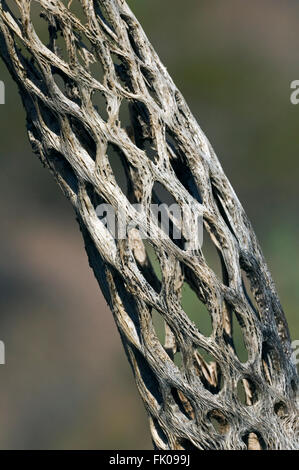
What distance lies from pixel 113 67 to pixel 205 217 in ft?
0.64

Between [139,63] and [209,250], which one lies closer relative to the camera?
[139,63]

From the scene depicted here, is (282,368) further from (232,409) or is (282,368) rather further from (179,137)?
(179,137)

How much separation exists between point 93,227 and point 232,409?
0.83 ft

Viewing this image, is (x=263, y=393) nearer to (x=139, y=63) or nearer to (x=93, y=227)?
(x=93, y=227)

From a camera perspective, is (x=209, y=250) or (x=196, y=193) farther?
(x=209, y=250)

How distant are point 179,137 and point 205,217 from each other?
0.31 feet

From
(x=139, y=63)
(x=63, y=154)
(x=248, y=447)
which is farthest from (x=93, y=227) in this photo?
(x=248, y=447)

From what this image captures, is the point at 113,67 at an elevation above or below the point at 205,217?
above

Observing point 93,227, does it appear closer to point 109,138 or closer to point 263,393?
point 109,138

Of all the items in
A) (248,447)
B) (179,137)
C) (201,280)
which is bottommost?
(248,447)

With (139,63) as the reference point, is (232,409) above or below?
below

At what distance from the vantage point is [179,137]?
2.49 feet

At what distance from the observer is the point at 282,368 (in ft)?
2.60

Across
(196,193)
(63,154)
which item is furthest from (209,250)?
(63,154)
